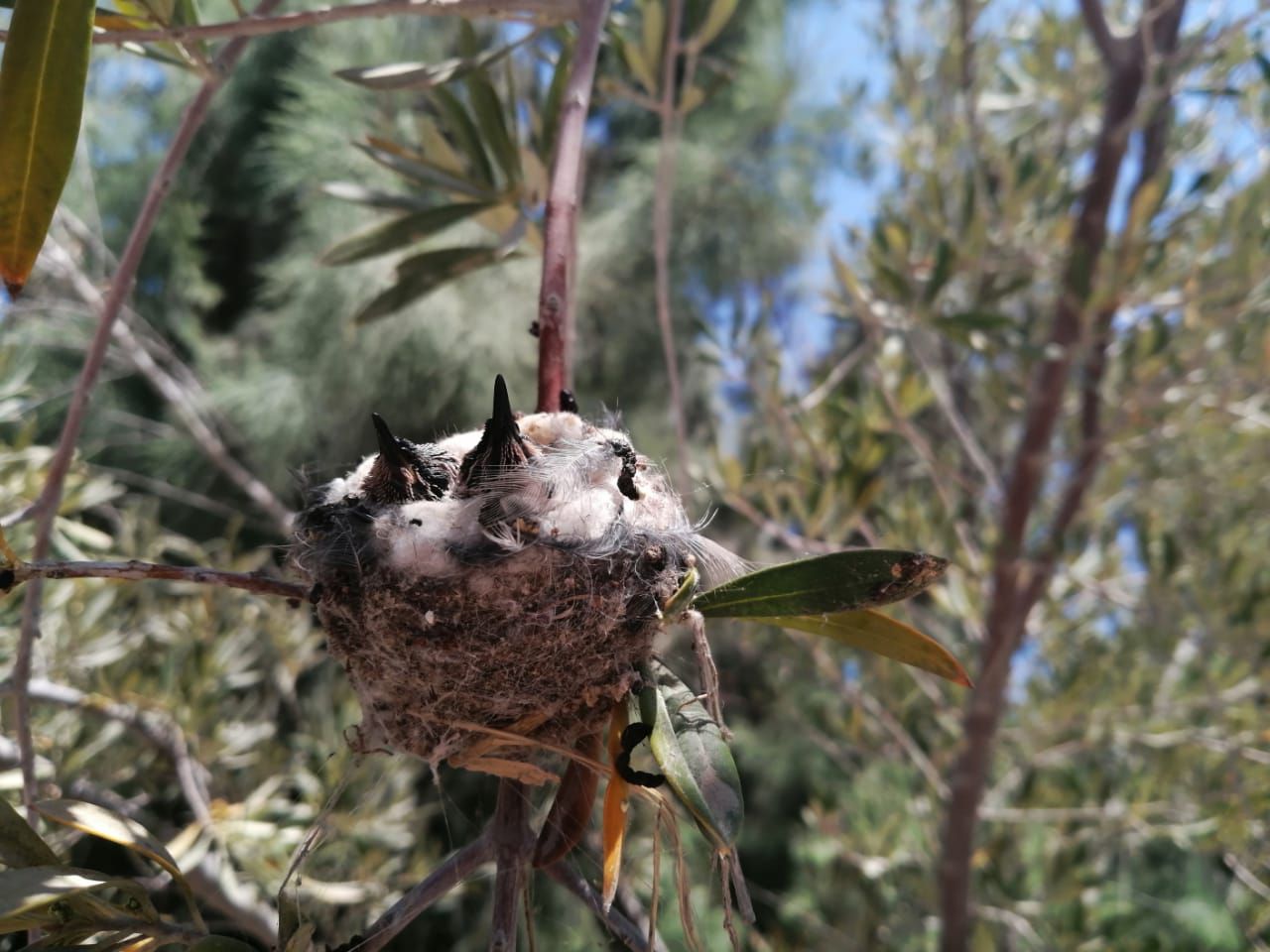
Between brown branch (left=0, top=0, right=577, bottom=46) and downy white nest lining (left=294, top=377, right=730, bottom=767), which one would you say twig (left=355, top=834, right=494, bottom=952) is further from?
brown branch (left=0, top=0, right=577, bottom=46)

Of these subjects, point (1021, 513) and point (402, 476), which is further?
point (1021, 513)

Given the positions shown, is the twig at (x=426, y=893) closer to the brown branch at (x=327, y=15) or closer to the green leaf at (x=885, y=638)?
the green leaf at (x=885, y=638)

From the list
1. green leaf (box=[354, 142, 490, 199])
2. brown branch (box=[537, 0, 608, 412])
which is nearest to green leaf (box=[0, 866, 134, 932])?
brown branch (box=[537, 0, 608, 412])

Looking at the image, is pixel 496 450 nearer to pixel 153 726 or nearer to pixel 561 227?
pixel 561 227

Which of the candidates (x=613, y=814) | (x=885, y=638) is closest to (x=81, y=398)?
(x=613, y=814)

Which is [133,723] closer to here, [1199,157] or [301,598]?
[301,598]

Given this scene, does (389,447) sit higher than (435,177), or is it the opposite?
(435,177)

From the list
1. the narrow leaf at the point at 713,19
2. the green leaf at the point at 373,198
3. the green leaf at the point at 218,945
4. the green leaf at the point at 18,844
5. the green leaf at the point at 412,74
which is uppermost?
the narrow leaf at the point at 713,19

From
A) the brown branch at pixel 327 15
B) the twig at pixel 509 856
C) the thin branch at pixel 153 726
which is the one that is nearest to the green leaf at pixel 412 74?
the brown branch at pixel 327 15
